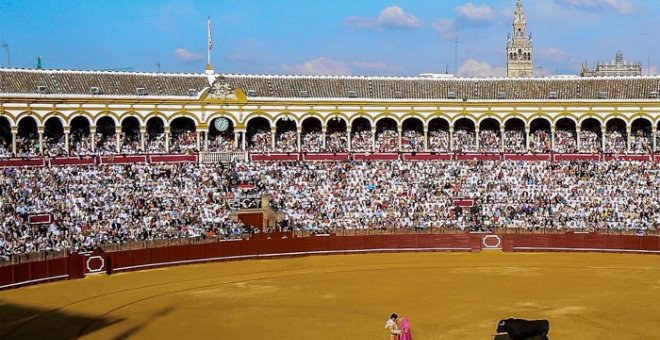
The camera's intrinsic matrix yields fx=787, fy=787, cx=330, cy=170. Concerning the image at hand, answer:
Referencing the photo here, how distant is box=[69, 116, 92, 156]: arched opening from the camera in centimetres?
5409

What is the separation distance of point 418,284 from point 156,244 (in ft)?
51.1

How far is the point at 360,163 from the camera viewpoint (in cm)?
5559

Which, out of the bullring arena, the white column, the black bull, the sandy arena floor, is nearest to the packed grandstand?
the white column

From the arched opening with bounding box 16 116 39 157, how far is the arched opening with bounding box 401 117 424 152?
1027 inches

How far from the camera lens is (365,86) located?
6147 cm

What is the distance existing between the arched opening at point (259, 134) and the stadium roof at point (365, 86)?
2.13m

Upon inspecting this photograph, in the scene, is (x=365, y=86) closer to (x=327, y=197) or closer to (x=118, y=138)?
(x=327, y=197)

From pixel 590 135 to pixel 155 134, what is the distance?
3250 cm

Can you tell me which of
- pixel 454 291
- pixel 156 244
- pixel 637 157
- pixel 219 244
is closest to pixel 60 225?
pixel 156 244

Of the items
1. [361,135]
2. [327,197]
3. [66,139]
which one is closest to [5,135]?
[66,139]

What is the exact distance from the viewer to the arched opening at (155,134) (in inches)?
2223

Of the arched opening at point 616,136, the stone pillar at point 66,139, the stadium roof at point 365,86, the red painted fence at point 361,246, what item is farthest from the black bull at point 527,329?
the arched opening at point 616,136

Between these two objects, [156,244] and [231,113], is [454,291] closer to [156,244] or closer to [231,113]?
[156,244]

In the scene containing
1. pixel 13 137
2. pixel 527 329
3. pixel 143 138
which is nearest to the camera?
pixel 527 329
